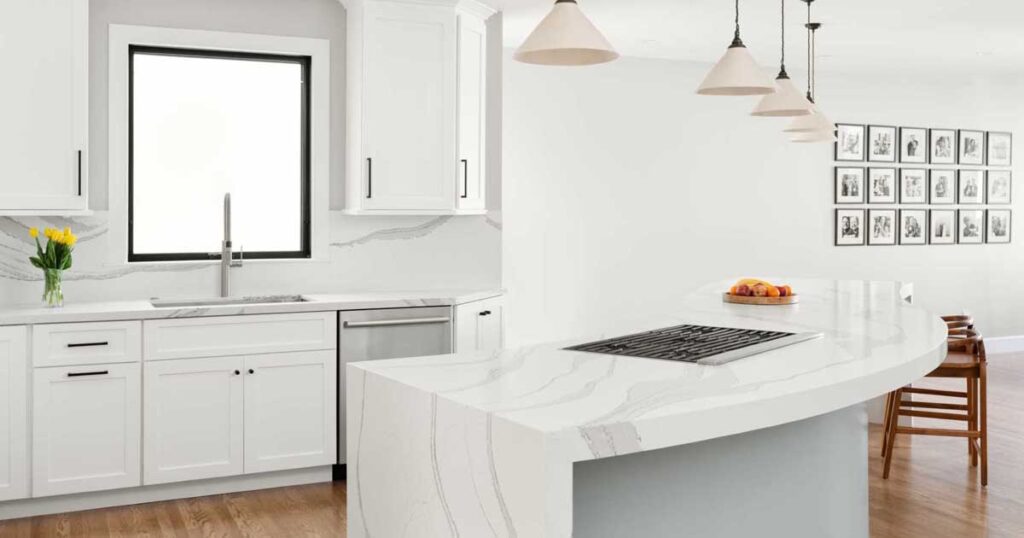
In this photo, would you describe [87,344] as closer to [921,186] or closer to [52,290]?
[52,290]

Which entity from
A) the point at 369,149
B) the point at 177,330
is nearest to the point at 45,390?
the point at 177,330

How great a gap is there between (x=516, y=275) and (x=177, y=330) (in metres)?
2.86

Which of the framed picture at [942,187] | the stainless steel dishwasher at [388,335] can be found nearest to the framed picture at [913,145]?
the framed picture at [942,187]

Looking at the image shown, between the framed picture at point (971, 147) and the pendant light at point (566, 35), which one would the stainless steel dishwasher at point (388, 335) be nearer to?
the pendant light at point (566, 35)

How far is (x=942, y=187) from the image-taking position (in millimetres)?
8648

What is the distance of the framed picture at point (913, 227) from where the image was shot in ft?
27.6

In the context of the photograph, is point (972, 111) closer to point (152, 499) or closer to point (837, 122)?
point (837, 122)

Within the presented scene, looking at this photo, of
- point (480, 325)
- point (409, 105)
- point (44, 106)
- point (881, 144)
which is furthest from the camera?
point (881, 144)

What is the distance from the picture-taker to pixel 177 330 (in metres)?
4.18

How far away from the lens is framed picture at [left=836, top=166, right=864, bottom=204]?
26.3 ft

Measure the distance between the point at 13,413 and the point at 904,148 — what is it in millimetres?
7326

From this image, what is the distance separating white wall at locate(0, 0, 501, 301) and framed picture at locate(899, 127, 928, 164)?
454cm

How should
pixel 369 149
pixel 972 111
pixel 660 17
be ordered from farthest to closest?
pixel 972 111 → pixel 660 17 → pixel 369 149

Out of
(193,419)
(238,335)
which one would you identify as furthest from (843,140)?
(193,419)
